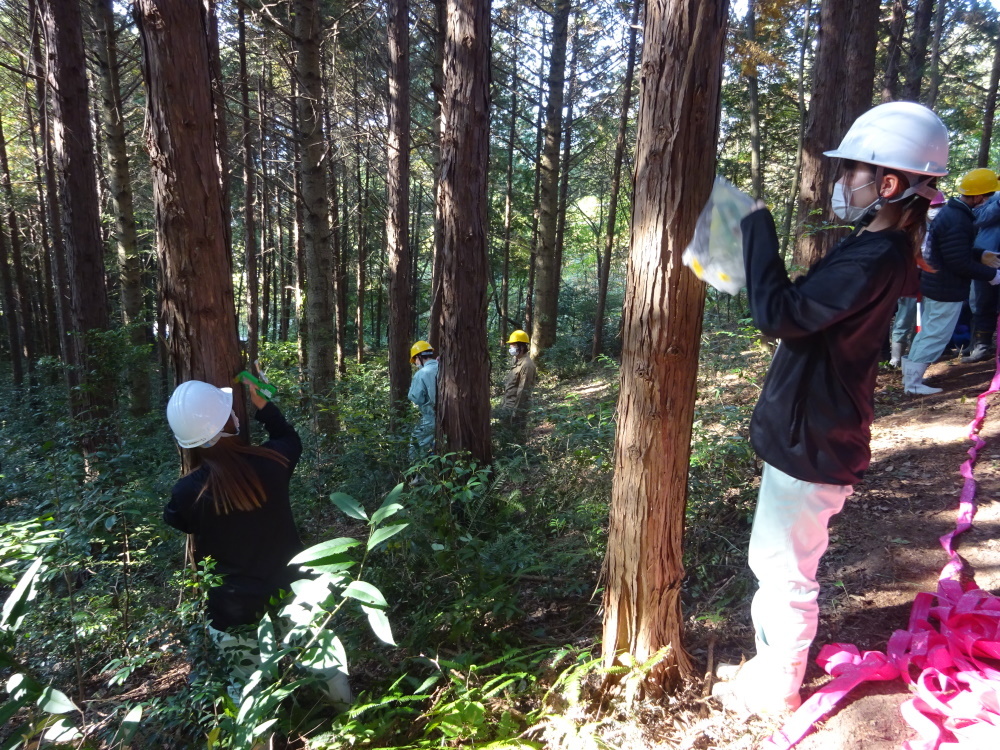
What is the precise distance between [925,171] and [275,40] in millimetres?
13940

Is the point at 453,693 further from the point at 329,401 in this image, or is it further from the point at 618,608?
the point at 329,401

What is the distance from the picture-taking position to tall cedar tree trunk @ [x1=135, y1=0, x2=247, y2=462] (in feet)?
10.9

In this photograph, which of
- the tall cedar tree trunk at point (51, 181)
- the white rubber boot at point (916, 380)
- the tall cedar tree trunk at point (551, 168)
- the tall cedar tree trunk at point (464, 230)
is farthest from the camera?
the tall cedar tree trunk at point (551, 168)

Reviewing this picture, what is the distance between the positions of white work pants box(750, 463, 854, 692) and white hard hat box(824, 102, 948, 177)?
4.01 ft

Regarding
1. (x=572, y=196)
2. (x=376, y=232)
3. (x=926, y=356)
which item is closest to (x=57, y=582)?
(x=926, y=356)

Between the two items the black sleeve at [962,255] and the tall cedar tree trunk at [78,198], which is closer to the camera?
the black sleeve at [962,255]

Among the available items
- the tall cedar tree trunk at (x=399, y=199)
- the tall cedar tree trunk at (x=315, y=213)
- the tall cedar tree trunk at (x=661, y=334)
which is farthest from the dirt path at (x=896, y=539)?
the tall cedar tree trunk at (x=315, y=213)

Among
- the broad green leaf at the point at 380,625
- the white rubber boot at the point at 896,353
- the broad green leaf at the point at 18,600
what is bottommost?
the broad green leaf at the point at 380,625

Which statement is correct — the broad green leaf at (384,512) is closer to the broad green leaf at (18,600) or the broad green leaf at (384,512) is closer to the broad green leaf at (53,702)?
the broad green leaf at (53,702)

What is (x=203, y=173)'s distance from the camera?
3496 mm

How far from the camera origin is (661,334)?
2.49m

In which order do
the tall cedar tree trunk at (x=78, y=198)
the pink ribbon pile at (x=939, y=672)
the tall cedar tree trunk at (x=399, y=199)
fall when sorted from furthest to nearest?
the tall cedar tree trunk at (x=399, y=199) → the tall cedar tree trunk at (x=78, y=198) → the pink ribbon pile at (x=939, y=672)

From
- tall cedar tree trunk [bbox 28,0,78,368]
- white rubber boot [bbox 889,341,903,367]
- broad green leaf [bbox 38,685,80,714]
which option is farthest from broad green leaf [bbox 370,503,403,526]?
white rubber boot [bbox 889,341,903,367]

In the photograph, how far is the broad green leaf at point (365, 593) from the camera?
2171 mm
